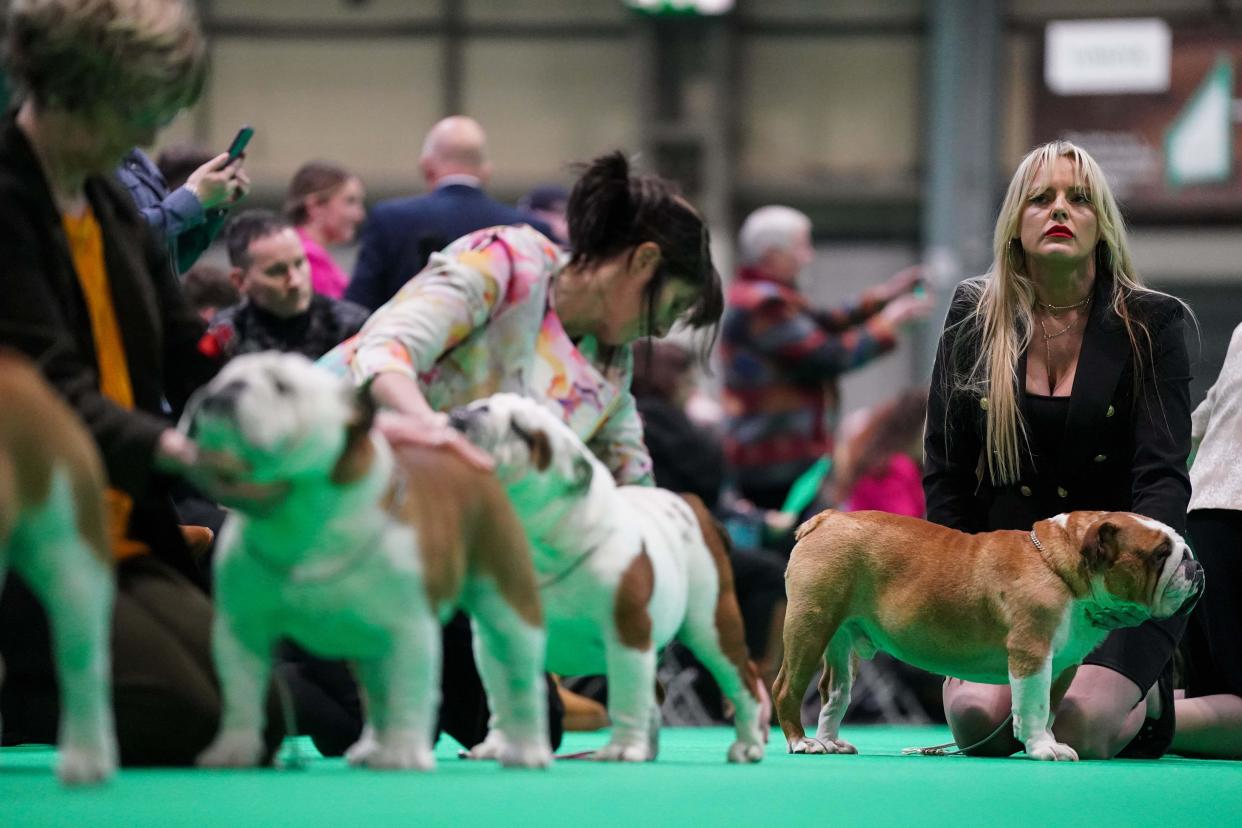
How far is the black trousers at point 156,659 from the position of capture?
2.88m

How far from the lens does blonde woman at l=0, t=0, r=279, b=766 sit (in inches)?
99.7

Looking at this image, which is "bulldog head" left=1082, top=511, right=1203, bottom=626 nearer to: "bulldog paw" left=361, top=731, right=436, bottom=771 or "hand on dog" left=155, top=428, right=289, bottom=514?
"bulldog paw" left=361, top=731, right=436, bottom=771

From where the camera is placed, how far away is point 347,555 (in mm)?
2426

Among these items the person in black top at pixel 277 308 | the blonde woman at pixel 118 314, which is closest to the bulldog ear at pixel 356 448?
the blonde woman at pixel 118 314

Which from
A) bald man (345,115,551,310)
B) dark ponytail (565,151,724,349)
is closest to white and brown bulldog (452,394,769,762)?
dark ponytail (565,151,724,349)

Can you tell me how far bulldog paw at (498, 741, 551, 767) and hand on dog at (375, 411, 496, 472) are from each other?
0.46 meters

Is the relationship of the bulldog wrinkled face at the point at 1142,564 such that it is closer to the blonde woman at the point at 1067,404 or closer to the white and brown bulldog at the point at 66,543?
the blonde woman at the point at 1067,404

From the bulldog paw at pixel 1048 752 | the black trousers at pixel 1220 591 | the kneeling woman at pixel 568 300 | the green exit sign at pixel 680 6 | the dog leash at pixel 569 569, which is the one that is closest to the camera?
the dog leash at pixel 569 569

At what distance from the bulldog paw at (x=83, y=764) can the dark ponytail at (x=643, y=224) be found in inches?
69.9

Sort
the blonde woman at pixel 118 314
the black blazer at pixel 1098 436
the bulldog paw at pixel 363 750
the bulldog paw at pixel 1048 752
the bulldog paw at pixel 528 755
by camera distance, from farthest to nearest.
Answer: the black blazer at pixel 1098 436
the bulldog paw at pixel 1048 752
the bulldog paw at pixel 528 755
the bulldog paw at pixel 363 750
the blonde woman at pixel 118 314

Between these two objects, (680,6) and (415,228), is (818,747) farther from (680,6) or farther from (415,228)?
(680,6)

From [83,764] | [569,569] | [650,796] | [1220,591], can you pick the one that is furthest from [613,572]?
[1220,591]

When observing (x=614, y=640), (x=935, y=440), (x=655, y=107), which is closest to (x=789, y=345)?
(x=935, y=440)

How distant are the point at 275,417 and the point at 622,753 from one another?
1220 millimetres
